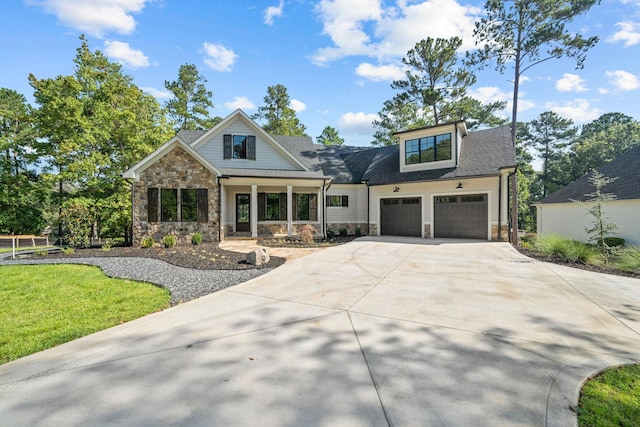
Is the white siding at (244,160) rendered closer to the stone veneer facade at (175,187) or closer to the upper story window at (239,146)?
the upper story window at (239,146)

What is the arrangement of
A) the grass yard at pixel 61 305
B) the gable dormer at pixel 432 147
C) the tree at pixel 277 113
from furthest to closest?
the tree at pixel 277 113 → the gable dormer at pixel 432 147 → the grass yard at pixel 61 305

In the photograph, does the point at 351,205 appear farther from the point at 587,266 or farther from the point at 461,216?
the point at 587,266

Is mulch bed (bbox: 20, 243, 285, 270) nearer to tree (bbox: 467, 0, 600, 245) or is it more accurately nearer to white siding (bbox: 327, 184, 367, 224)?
white siding (bbox: 327, 184, 367, 224)

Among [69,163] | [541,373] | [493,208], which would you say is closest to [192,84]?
[69,163]

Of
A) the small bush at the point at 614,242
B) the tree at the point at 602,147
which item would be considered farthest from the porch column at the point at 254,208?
the tree at the point at 602,147

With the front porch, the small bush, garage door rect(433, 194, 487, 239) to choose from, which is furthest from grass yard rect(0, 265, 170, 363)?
the small bush

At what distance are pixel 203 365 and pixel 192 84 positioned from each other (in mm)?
32399

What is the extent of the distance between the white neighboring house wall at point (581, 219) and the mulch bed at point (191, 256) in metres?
14.3

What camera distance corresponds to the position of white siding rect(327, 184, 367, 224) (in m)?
18.3

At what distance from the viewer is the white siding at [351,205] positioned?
18.3 m

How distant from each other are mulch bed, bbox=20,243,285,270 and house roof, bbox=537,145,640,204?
1569 cm

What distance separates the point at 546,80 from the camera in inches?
634

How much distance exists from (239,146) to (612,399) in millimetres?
16519

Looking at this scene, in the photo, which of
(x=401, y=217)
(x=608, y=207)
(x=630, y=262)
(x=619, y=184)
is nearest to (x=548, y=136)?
(x=619, y=184)
